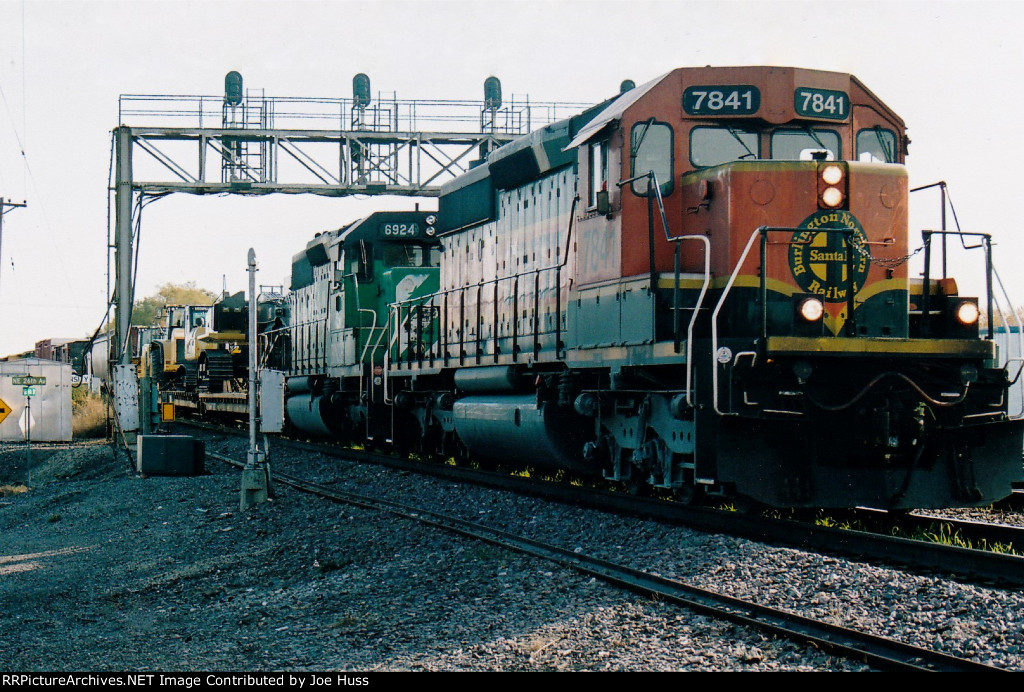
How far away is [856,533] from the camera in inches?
292

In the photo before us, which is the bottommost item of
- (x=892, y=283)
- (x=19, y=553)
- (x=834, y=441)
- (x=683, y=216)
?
(x=19, y=553)

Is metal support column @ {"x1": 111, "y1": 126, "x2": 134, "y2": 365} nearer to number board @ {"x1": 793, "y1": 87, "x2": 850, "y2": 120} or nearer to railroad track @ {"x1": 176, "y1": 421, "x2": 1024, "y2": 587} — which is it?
railroad track @ {"x1": 176, "y1": 421, "x2": 1024, "y2": 587}

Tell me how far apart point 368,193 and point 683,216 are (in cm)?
1358

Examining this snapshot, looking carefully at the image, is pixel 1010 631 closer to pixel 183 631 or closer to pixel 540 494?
pixel 183 631

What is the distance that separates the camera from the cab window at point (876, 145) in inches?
363

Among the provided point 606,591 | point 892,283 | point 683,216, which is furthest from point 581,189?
point 606,591

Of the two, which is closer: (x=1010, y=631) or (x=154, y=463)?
(x=1010, y=631)

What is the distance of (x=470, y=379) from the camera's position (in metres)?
13.3

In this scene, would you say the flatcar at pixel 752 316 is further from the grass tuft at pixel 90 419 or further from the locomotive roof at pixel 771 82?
the grass tuft at pixel 90 419

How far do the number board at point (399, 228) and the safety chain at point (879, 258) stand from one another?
1058cm

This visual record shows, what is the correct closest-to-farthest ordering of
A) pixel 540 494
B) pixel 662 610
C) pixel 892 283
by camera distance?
pixel 662 610
pixel 892 283
pixel 540 494

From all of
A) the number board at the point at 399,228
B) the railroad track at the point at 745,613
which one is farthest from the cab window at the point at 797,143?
the number board at the point at 399,228

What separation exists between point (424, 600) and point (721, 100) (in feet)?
16.0

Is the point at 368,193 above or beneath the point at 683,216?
above
